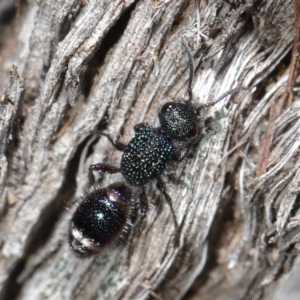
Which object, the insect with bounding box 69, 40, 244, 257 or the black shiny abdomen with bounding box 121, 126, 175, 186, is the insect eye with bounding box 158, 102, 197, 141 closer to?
the insect with bounding box 69, 40, 244, 257

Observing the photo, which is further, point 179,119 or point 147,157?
point 147,157

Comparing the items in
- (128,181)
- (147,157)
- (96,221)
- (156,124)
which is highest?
(156,124)

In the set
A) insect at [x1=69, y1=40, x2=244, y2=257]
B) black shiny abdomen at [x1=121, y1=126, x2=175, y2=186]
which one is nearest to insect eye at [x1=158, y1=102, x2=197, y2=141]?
insect at [x1=69, y1=40, x2=244, y2=257]

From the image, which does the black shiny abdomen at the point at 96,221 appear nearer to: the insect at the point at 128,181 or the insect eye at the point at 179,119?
the insect at the point at 128,181

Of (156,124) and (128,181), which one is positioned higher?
(156,124)

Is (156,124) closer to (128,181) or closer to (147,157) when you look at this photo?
(147,157)

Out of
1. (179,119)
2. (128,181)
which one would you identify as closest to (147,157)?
(128,181)

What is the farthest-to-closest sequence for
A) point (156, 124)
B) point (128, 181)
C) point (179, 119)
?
1. point (128, 181)
2. point (156, 124)
3. point (179, 119)

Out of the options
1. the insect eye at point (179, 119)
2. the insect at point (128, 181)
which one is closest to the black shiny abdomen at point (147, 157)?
the insect at point (128, 181)
